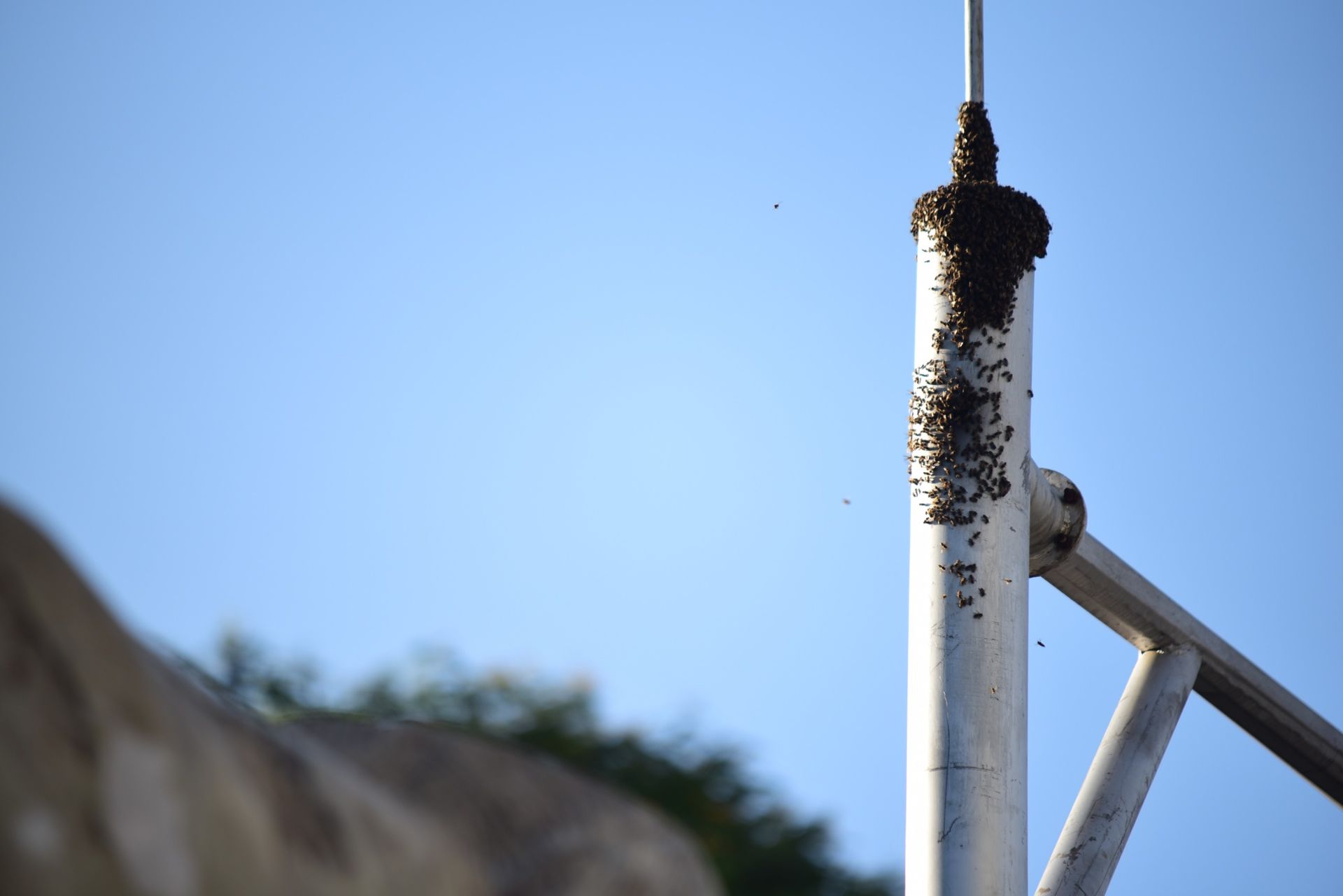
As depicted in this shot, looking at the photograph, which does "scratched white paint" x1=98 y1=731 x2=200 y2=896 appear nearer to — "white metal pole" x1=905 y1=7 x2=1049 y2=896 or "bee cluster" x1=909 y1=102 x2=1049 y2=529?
"white metal pole" x1=905 y1=7 x2=1049 y2=896

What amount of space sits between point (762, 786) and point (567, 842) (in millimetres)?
8313

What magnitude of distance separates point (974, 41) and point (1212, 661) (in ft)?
19.7

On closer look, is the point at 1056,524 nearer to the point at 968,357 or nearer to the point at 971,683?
the point at 968,357

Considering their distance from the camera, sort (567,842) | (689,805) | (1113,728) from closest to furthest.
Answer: (567,842), (689,805), (1113,728)

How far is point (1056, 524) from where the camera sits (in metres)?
11.8

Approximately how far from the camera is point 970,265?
1059 centimetres

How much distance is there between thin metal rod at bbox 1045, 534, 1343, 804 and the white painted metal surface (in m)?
2.16

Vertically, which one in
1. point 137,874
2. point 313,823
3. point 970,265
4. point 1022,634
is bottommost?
point 137,874

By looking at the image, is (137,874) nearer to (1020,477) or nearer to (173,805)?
(173,805)

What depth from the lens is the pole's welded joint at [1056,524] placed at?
11609 mm

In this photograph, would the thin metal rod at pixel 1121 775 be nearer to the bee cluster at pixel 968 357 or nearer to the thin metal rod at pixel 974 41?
the bee cluster at pixel 968 357

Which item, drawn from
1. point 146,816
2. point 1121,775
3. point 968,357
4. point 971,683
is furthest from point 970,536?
point 146,816

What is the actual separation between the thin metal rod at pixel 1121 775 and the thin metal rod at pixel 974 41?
5361mm

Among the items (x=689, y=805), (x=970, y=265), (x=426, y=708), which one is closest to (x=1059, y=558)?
(x=970, y=265)
